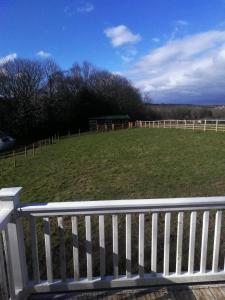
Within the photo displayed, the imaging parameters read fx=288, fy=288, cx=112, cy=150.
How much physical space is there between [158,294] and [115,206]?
35.8 inches

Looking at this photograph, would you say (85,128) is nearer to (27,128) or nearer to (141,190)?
(27,128)

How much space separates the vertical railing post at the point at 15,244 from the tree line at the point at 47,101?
38.4 metres

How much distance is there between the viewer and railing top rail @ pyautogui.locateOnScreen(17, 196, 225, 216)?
7.57 feet

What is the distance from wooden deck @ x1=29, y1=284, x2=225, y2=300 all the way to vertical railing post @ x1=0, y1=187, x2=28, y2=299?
0.20 m

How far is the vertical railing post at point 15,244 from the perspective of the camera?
224 cm

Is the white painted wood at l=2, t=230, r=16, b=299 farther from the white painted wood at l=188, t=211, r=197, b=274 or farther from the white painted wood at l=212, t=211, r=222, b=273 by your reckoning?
the white painted wood at l=212, t=211, r=222, b=273

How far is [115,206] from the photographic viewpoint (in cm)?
231

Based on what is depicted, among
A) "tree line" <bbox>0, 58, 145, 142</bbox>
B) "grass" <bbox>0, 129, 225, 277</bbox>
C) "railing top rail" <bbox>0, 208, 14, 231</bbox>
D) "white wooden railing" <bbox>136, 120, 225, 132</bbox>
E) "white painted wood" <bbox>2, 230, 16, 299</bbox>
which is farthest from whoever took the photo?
"tree line" <bbox>0, 58, 145, 142</bbox>

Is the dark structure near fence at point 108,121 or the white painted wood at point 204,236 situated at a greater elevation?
the white painted wood at point 204,236

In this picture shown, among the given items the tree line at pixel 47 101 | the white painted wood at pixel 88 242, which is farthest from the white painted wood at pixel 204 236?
the tree line at pixel 47 101

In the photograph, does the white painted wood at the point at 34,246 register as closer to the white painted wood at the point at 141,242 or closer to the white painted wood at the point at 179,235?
the white painted wood at the point at 141,242

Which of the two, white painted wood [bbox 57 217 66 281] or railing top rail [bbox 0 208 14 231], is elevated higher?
railing top rail [bbox 0 208 14 231]

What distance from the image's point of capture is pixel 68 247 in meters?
4.18

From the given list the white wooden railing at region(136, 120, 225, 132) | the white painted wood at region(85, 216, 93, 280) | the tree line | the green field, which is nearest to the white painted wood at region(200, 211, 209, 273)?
the white painted wood at region(85, 216, 93, 280)
